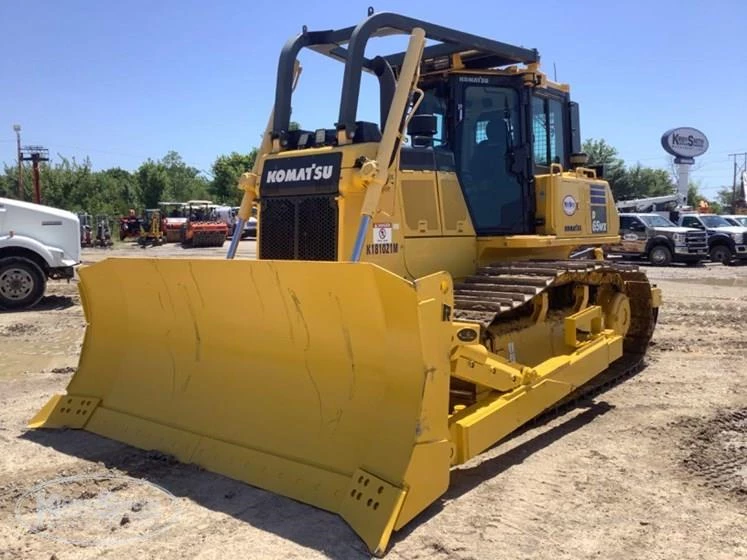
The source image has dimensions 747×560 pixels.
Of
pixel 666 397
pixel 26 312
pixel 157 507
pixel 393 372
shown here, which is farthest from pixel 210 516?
pixel 26 312

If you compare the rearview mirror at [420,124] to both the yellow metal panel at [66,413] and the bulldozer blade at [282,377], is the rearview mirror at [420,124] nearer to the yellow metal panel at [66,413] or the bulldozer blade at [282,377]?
the bulldozer blade at [282,377]

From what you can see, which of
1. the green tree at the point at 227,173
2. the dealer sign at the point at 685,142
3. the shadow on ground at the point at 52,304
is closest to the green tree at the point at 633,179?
the dealer sign at the point at 685,142

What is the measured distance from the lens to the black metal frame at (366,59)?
17.2 ft

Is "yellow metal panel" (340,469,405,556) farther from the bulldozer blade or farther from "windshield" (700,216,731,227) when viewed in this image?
"windshield" (700,216,731,227)

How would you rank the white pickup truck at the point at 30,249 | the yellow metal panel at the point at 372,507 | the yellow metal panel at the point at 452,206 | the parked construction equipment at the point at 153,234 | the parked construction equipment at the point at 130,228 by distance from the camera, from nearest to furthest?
the yellow metal panel at the point at 372,507, the yellow metal panel at the point at 452,206, the white pickup truck at the point at 30,249, the parked construction equipment at the point at 153,234, the parked construction equipment at the point at 130,228

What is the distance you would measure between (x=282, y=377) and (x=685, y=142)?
132 ft

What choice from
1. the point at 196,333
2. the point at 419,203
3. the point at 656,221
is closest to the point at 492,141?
the point at 419,203

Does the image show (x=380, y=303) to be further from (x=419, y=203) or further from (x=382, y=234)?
(x=419, y=203)

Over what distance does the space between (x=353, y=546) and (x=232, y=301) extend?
6.44 ft

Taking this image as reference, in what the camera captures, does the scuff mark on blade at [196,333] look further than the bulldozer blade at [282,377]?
Yes

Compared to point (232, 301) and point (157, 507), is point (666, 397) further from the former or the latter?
point (157, 507)

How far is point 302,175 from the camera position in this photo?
5480 millimetres

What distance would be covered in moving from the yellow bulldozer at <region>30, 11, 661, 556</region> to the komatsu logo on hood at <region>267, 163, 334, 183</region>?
0.02 meters

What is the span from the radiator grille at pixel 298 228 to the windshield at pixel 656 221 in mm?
20718
